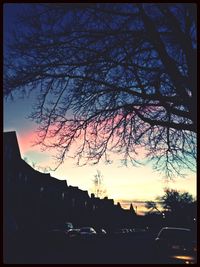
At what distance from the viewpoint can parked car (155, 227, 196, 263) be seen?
1566 cm

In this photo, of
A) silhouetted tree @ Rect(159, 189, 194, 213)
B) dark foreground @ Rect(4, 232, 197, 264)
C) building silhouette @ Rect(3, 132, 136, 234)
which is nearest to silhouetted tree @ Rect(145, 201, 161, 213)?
silhouetted tree @ Rect(159, 189, 194, 213)

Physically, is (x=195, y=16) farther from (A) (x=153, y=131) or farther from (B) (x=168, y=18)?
(A) (x=153, y=131)


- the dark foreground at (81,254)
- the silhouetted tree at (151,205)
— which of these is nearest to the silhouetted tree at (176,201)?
the silhouetted tree at (151,205)

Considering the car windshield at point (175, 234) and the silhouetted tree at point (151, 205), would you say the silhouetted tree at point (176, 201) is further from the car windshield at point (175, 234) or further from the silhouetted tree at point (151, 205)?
the car windshield at point (175, 234)

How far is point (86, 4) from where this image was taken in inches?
476

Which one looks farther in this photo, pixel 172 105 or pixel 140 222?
pixel 140 222

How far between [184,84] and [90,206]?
64035 millimetres

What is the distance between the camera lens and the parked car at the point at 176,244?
15662 mm

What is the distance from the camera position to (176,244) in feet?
53.6

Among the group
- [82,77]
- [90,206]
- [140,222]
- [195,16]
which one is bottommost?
[140,222]

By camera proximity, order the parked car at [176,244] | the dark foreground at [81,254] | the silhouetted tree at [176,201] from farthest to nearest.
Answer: the silhouetted tree at [176,201] → the parked car at [176,244] → the dark foreground at [81,254]

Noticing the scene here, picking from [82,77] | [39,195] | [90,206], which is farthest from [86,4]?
[90,206]

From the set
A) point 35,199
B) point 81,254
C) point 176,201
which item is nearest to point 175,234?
point 81,254

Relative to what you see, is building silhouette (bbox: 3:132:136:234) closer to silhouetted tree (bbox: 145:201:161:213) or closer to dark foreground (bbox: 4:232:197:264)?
dark foreground (bbox: 4:232:197:264)
